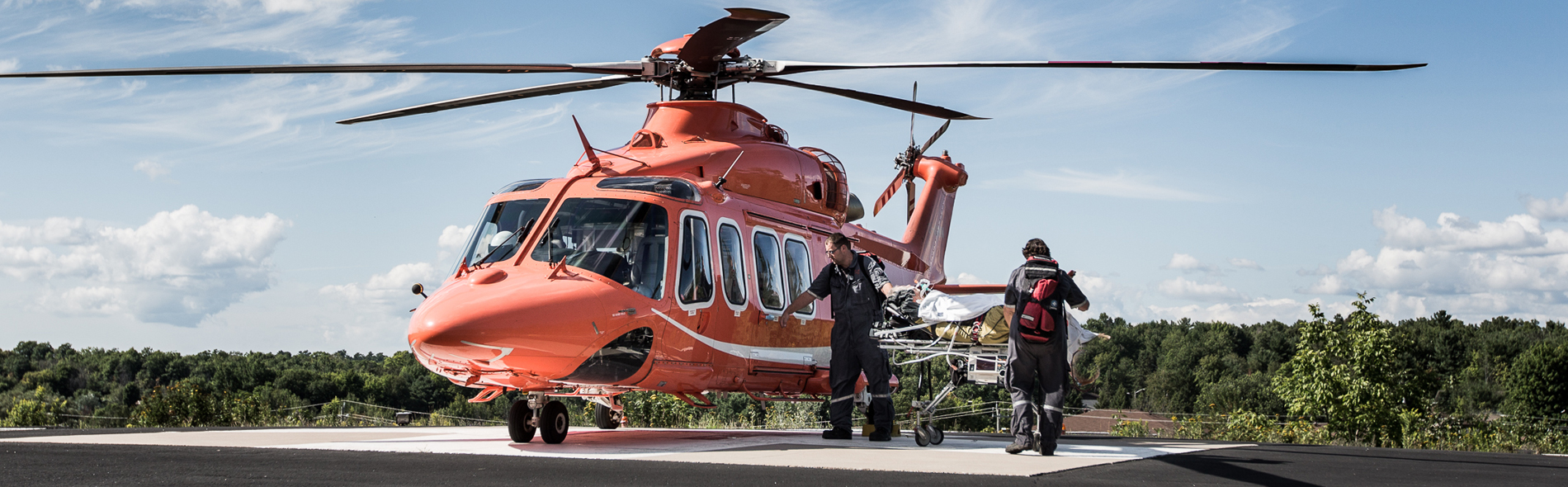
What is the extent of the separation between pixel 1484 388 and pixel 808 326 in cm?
6789

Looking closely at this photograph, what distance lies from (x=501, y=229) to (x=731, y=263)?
2.14 meters

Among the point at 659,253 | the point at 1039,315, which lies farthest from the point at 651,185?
the point at 1039,315

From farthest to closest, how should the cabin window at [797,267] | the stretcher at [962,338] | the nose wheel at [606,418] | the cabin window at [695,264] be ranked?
the nose wheel at [606,418] → the cabin window at [797,267] → the stretcher at [962,338] → the cabin window at [695,264]

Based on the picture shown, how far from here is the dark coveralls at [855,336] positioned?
994 cm

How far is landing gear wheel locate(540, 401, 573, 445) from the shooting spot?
9312 mm

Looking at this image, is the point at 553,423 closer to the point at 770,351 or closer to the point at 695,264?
the point at 695,264

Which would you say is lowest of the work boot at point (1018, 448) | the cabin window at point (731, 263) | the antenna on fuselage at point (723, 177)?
the work boot at point (1018, 448)

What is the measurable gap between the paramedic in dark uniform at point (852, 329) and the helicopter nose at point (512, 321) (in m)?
2.20

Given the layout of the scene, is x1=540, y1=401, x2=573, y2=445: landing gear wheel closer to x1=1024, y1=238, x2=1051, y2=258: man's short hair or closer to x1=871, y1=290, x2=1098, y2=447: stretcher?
x1=871, y1=290, x2=1098, y2=447: stretcher

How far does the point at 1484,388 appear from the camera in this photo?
65.2 meters

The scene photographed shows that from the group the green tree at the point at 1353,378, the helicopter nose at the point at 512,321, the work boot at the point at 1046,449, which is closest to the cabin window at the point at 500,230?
the helicopter nose at the point at 512,321

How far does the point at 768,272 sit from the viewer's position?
1108cm

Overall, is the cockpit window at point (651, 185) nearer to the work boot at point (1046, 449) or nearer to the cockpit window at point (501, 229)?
the cockpit window at point (501, 229)

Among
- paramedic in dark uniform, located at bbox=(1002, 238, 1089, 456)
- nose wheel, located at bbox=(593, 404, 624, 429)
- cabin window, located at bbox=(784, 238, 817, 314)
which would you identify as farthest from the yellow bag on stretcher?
nose wheel, located at bbox=(593, 404, 624, 429)
